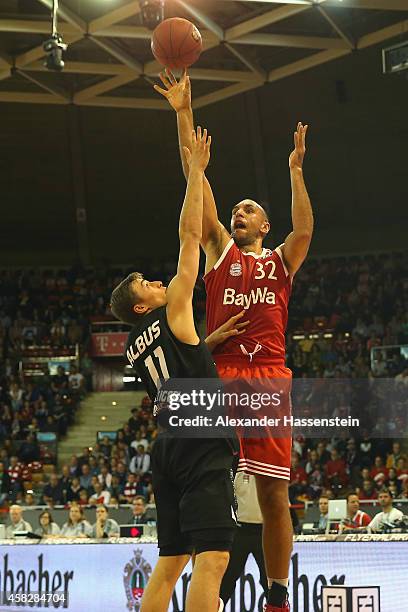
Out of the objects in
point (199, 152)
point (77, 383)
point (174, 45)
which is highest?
point (77, 383)

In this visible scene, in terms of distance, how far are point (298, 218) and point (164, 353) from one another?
1395 mm

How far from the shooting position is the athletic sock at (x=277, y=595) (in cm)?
512

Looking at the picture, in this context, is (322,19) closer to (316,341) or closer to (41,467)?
(316,341)

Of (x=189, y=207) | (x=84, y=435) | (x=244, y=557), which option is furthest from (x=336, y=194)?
(x=189, y=207)

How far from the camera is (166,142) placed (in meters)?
26.7

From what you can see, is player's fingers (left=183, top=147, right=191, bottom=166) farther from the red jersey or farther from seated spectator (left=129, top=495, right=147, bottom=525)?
seated spectator (left=129, top=495, right=147, bottom=525)

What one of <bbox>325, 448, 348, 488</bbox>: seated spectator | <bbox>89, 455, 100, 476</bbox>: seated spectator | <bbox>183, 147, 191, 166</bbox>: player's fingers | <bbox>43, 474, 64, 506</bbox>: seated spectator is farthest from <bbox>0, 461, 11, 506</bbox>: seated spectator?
<bbox>183, 147, 191, 166</bbox>: player's fingers

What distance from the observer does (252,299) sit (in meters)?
5.61

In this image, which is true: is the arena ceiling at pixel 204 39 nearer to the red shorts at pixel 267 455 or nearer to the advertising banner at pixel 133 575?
the advertising banner at pixel 133 575

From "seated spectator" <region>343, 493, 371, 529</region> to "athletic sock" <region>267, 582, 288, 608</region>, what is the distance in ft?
19.1

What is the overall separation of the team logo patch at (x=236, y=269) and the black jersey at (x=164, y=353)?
2.97 ft

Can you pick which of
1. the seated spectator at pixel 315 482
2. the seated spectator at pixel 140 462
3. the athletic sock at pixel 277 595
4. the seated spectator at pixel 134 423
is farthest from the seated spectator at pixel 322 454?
the athletic sock at pixel 277 595

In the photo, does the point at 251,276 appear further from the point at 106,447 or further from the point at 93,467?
the point at 106,447

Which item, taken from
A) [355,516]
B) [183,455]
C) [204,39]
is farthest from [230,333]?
[204,39]
